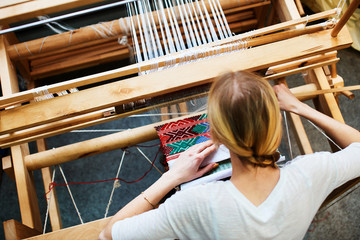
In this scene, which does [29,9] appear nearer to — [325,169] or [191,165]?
[191,165]

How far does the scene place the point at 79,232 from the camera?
104 cm

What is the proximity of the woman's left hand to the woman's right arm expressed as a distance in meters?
0.35

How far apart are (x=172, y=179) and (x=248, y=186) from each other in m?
0.29

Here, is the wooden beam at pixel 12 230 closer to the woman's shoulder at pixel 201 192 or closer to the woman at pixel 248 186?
the woman at pixel 248 186

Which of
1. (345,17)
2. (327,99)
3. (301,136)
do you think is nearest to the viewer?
(345,17)

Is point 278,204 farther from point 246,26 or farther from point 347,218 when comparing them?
point 347,218

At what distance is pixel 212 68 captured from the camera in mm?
1107

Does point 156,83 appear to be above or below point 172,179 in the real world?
above

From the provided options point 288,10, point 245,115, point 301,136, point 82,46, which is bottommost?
point 301,136

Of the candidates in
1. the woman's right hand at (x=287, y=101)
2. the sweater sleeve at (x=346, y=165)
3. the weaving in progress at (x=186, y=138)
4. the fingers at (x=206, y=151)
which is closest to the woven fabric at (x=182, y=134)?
the weaving in progress at (x=186, y=138)

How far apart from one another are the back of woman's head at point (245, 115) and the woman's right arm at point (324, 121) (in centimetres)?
38

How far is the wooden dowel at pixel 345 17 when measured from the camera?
1.01 m

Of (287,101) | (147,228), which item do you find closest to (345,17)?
(287,101)

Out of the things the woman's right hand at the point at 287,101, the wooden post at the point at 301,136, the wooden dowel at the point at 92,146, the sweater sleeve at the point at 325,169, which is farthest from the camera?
the wooden post at the point at 301,136
